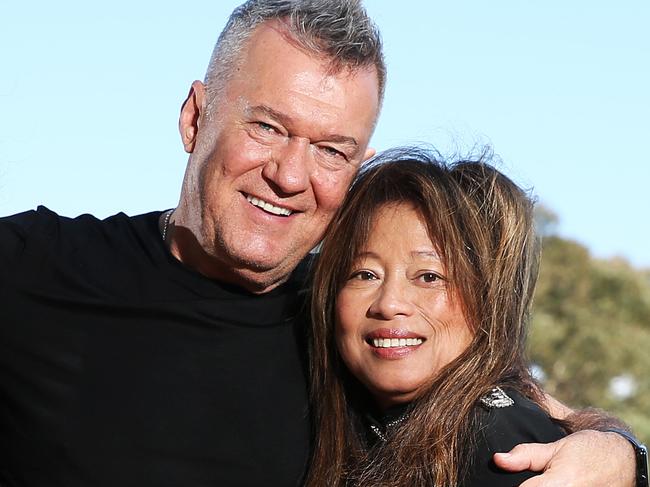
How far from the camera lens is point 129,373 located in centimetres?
361

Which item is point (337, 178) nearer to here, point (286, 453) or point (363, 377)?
point (363, 377)

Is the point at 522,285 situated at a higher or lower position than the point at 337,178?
lower

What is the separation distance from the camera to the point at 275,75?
3.79m

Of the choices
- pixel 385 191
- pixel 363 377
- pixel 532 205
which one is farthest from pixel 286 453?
pixel 532 205

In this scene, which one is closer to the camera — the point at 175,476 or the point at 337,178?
the point at 175,476

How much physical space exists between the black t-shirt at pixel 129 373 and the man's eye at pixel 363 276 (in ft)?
1.32

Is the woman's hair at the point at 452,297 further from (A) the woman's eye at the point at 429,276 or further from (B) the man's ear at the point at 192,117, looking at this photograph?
(B) the man's ear at the point at 192,117

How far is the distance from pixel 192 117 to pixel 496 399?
4.99ft

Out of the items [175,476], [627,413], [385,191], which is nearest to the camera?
[175,476]

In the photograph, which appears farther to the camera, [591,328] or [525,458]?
[591,328]

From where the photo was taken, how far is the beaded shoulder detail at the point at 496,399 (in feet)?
11.2

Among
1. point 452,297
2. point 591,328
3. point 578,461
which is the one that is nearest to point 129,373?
point 452,297

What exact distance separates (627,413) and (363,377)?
20317mm

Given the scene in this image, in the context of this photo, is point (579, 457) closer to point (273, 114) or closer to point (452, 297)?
point (452, 297)
